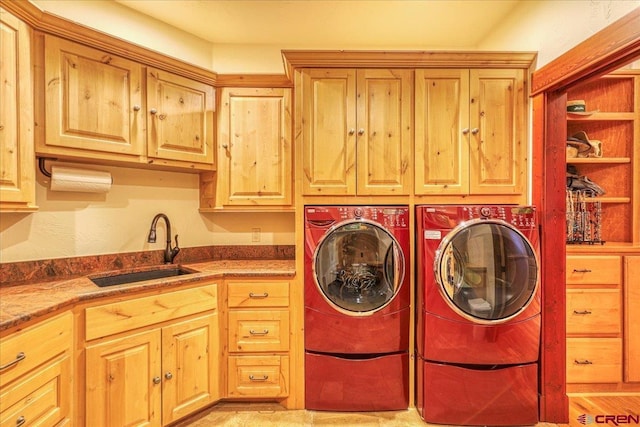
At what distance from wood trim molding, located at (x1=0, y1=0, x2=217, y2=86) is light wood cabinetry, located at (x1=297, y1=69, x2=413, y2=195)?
0.83 m

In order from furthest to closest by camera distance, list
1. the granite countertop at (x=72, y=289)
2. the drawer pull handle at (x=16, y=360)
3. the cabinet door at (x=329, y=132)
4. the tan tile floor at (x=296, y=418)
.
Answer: the cabinet door at (x=329, y=132)
the tan tile floor at (x=296, y=418)
the granite countertop at (x=72, y=289)
the drawer pull handle at (x=16, y=360)

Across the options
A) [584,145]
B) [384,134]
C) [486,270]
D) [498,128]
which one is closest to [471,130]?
[498,128]

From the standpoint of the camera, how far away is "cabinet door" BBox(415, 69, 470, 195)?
1900 mm

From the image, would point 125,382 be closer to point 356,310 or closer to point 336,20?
point 356,310

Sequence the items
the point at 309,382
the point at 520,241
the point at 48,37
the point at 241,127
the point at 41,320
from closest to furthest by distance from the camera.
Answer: the point at 41,320 → the point at 48,37 → the point at 520,241 → the point at 309,382 → the point at 241,127

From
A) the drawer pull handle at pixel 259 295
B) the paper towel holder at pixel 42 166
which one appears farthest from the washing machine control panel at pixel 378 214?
the paper towel holder at pixel 42 166

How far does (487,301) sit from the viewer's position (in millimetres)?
1783

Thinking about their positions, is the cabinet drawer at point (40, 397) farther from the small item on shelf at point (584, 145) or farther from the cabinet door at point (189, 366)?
the small item on shelf at point (584, 145)

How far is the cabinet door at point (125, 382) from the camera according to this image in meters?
1.44

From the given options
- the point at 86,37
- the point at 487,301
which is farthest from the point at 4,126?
the point at 487,301

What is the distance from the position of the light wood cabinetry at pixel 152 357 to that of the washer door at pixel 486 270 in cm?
143

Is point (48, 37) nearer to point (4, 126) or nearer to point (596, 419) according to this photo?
point (4, 126)

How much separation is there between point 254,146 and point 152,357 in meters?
1.46

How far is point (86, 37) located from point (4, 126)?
2.12ft
